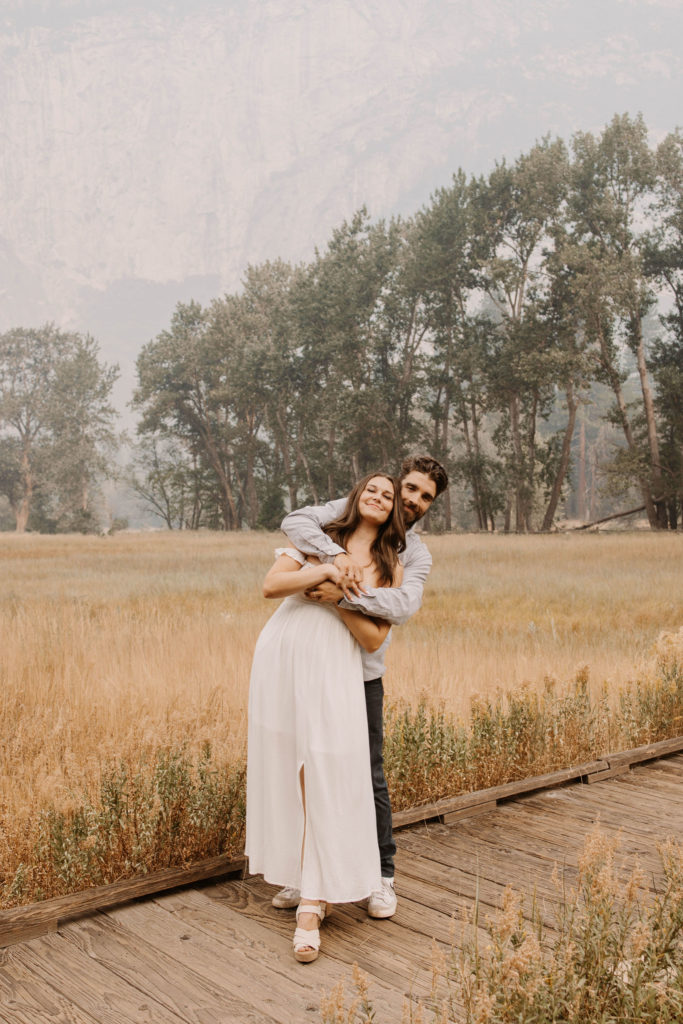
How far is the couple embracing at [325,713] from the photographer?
3301mm

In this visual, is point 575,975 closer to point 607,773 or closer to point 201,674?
point 607,773

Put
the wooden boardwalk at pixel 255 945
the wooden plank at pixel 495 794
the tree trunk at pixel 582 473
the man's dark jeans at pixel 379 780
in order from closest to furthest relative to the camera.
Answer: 1. the wooden boardwalk at pixel 255 945
2. the man's dark jeans at pixel 379 780
3. the wooden plank at pixel 495 794
4. the tree trunk at pixel 582 473

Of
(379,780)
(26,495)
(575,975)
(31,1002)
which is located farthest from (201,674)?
(26,495)

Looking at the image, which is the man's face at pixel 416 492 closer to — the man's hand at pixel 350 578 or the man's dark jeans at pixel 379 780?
the man's hand at pixel 350 578

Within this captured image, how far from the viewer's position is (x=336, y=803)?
10.9 feet

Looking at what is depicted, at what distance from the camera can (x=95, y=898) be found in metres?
3.58

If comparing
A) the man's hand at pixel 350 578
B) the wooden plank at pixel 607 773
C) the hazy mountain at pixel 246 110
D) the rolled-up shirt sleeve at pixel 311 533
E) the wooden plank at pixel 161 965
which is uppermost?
the hazy mountain at pixel 246 110

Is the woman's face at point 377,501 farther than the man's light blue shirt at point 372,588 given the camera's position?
Yes

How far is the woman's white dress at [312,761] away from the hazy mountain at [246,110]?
181ft

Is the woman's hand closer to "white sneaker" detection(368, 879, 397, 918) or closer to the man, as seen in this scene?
the man

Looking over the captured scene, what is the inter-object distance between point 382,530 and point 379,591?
0.34 m

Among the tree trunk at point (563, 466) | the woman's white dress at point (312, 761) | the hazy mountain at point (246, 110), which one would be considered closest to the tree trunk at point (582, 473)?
the tree trunk at point (563, 466)

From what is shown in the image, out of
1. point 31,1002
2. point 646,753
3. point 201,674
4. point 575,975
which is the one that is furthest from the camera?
point 201,674

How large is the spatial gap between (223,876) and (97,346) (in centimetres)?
3568
